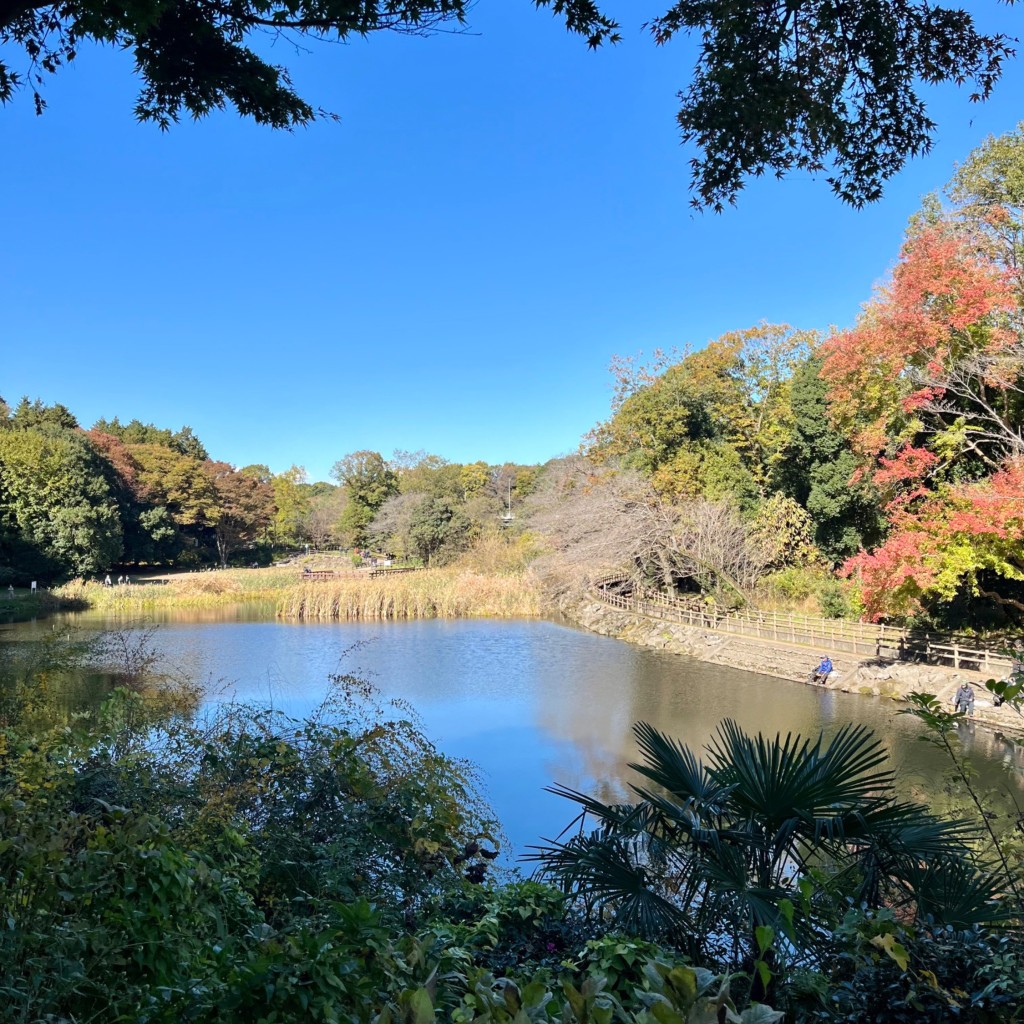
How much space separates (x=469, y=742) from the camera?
927 centimetres

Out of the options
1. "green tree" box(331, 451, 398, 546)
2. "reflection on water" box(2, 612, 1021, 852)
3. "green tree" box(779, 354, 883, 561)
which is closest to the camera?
"reflection on water" box(2, 612, 1021, 852)

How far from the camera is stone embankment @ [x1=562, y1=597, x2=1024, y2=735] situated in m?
10.3

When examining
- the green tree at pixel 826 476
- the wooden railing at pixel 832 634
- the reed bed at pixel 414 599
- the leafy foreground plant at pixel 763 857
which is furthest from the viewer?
the reed bed at pixel 414 599

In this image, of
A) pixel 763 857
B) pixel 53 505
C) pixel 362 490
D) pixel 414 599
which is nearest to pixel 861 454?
pixel 414 599

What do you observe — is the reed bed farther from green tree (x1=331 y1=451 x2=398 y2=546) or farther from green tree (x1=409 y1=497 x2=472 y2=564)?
green tree (x1=331 y1=451 x2=398 y2=546)

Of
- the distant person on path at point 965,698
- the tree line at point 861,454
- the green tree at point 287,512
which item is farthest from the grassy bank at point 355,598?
the green tree at point 287,512

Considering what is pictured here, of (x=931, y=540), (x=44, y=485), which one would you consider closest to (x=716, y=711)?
(x=931, y=540)

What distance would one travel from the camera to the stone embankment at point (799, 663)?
10.3m

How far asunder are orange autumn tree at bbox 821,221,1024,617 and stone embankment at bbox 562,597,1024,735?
125cm

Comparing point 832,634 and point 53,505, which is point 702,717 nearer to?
point 832,634

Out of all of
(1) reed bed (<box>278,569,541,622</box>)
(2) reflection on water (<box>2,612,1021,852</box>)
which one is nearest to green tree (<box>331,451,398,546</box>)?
(1) reed bed (<box>278,569,541,622</box>)

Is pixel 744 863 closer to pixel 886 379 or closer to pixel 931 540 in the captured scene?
pixel 931 540

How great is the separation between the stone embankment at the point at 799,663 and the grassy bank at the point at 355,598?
13.0ft

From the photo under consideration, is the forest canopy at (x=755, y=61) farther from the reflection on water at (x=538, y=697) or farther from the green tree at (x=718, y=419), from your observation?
the green tree at (x=718, y=419)
